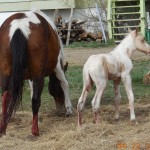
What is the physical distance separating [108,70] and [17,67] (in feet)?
4.41

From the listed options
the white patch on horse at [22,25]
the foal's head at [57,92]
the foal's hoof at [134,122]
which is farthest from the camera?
the foal's head at [57,92]

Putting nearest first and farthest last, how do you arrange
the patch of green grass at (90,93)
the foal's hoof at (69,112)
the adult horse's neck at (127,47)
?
1. the adult horse's neck at (127,47)
2. the foal's hoof at (69,112)
3. the patch of green grass at (90,93)

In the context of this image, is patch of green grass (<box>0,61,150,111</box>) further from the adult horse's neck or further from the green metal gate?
the green metal gate

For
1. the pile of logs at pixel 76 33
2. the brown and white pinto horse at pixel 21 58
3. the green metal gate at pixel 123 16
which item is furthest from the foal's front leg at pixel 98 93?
the pile of logs at pixel 76 33

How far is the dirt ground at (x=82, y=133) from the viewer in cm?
664

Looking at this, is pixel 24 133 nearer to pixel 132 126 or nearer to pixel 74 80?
pixel 132 126

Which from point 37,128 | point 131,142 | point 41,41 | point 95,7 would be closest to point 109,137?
point 131,142

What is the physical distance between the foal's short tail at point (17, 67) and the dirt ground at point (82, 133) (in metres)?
0.51

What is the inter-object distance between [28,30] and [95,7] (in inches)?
665

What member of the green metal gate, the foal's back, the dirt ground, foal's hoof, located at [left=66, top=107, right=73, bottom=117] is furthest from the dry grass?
the green metal gate

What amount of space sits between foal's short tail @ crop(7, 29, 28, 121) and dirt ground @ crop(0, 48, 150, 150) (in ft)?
1.67

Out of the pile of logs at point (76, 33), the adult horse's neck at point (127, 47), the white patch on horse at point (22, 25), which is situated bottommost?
the pile of logs at point (76, 33)

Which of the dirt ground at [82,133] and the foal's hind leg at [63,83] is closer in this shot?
the dirt ground at [82,133]

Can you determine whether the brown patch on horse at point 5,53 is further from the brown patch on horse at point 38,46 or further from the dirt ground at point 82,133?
the dirt ground at point 82,133
